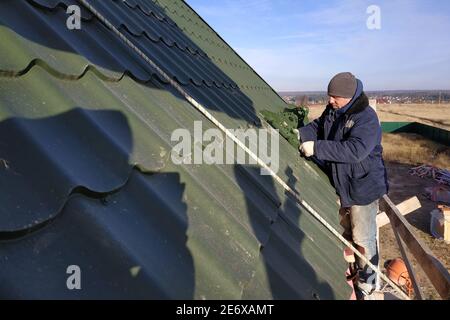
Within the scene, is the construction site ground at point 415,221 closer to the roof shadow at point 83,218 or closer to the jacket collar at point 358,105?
the jacket collar at point 358,105

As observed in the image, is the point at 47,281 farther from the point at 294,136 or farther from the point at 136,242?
the point at 294,136

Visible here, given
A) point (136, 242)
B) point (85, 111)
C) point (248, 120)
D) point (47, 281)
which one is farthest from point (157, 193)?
point (248, 120)

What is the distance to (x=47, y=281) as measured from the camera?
1004mm

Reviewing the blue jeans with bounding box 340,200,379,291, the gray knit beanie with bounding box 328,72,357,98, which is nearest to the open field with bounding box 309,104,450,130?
the blue jeans with bounding box 340,200,379,291

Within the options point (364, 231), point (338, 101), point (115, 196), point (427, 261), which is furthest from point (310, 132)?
point (115, 196)

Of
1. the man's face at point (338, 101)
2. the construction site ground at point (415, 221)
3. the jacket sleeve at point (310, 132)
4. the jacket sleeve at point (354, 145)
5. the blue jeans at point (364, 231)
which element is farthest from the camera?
the construction site ground at point (415, 221)

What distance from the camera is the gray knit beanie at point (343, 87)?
3.89 m

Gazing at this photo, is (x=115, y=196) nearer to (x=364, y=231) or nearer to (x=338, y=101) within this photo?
(x=338, y=101)

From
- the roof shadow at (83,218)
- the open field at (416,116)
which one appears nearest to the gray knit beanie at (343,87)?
the roof shadow at (83,218)

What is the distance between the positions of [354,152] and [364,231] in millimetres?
1164

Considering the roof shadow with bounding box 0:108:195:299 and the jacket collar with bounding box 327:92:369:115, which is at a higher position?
the jacket collar with bounding box 327:92:369:115

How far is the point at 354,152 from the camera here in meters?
3.60

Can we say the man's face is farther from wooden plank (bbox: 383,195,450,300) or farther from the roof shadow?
the roof shadow

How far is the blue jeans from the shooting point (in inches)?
162
